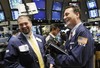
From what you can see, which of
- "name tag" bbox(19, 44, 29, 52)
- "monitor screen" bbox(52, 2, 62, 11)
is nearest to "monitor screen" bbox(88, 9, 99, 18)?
"monitor screen" bbox(52, 2, 62, 11)

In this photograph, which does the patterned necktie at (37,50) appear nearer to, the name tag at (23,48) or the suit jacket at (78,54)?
the name tag at (23,48)

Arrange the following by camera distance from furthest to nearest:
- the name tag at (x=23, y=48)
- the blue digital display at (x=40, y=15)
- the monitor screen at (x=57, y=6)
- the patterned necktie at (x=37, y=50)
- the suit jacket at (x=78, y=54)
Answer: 1. the monitor screen at (x=57, y=6)
2. the blue digital display at (x=40, y=15)
3. the patterned necktie at (x=37, y=50)
4. the name tag at (x=23, y=48)
5. the suit jacket at (x=78, y=54)

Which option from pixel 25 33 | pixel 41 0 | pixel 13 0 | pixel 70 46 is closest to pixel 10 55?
pixel 25 33

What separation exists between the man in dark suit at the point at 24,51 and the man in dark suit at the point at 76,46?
50 cm

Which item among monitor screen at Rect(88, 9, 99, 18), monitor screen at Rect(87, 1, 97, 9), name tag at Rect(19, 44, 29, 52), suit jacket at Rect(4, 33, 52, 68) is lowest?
monitor screen at Rect(88, 9, 99, 18)

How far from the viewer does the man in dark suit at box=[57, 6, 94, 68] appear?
263 cm

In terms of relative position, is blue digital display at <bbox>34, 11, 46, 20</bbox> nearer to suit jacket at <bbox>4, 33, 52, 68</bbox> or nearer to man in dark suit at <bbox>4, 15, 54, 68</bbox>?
man in dark suit at <bbox>4, 15, 54, 68</bbox>

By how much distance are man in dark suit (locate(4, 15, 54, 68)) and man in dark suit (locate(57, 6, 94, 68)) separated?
0.50 metres

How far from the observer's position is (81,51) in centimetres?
262

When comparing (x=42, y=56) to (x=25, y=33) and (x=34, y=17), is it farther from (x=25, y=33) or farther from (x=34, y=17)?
(x=34, y=17)

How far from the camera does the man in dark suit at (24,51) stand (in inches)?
121

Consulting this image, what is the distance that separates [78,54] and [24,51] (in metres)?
0.68

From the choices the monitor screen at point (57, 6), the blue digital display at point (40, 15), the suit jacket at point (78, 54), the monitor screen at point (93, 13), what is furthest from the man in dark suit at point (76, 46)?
the monitor screen at point (93, 13)

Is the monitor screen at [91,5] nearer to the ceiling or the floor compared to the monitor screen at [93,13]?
nearer to the ceiling
